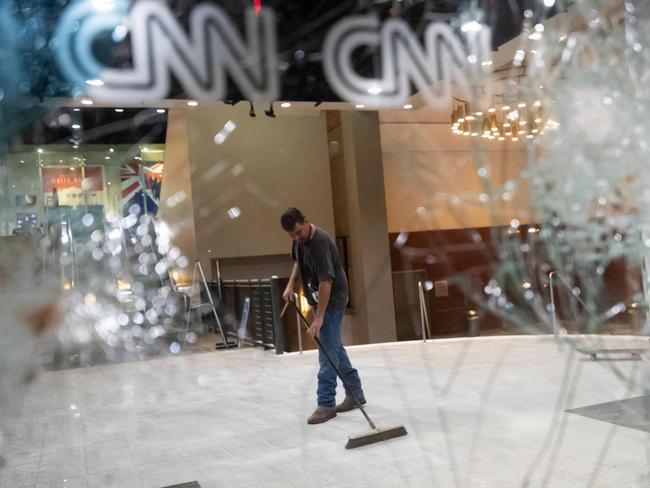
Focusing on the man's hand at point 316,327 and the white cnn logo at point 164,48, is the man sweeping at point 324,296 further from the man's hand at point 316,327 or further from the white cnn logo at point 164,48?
the white cnn logo at point 164,48

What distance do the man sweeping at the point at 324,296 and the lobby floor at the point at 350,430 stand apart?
0.13 m

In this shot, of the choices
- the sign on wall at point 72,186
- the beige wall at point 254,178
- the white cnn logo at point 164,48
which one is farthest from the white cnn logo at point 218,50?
the beige wall at point 254,178

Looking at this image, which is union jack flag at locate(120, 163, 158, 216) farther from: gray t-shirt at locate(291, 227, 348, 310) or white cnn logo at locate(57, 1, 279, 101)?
gray t-shirt at locate(291, 227, 348, 310)

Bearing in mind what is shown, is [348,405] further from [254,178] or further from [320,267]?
[254,178]

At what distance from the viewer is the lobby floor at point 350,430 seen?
2152 millimetres

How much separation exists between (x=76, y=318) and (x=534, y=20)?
2057mm

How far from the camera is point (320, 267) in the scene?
3.00 metres

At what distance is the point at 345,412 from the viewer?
320 cm

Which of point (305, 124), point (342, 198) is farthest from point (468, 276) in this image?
point (305, 124)

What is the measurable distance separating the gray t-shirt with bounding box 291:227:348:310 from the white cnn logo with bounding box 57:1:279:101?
1.23 meters

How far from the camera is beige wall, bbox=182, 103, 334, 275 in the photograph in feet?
30.2

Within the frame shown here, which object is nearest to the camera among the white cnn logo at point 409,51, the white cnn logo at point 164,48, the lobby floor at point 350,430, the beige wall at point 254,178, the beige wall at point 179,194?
the lobby floor at point 350,430

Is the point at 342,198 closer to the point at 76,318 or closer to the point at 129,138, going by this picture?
the point at 129,138

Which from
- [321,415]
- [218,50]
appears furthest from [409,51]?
[321,415]
